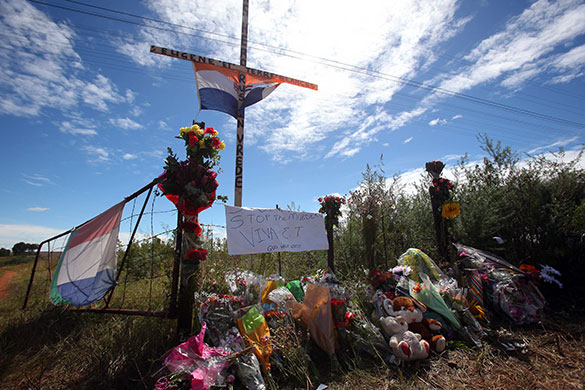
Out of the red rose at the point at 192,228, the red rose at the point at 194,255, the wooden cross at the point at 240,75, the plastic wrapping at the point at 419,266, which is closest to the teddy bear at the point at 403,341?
the plastic wrapping at the point at 419,266

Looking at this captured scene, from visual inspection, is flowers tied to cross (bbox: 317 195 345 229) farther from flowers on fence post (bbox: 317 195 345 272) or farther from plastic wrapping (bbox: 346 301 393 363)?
plastic wrapping (bbox: 346 301 393 363)

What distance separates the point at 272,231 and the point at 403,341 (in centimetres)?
177

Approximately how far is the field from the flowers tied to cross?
66.3 inches

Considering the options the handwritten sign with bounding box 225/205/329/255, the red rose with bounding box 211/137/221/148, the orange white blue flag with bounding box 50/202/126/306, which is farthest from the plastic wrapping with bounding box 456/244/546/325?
the orange white blue flag with bounding box 50/202/126/306

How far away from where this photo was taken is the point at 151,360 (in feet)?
6.63

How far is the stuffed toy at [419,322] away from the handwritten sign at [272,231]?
1.16 meters

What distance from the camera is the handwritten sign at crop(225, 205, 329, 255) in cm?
302

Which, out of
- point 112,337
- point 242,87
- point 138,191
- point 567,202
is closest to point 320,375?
point 112,337

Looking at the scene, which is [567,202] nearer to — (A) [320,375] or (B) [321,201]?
(B) [321,201]

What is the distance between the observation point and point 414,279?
127 inches

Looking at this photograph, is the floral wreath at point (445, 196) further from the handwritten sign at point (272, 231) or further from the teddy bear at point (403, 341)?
the teddy bear at point (403, 341)

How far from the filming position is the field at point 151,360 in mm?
2113

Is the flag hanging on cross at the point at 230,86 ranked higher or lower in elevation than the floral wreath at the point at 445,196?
higher

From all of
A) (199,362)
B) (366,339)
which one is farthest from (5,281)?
(366,339)
